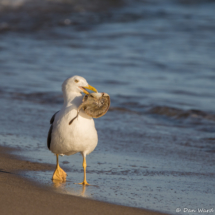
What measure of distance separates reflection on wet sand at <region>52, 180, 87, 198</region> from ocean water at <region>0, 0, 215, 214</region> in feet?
0.04

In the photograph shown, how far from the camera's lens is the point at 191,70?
11.1 m

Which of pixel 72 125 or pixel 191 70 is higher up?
pixel 191 70

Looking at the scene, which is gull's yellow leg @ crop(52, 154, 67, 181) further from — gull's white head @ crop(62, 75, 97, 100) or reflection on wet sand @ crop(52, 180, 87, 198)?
gull's white head @ crop(62, 75, 97, 100)

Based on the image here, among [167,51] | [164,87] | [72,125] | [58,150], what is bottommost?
[58,150]

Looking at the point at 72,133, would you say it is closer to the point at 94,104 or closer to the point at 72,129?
the point at 72,129

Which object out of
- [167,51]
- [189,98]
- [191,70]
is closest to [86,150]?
[189,98]

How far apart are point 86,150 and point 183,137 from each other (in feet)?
8.78

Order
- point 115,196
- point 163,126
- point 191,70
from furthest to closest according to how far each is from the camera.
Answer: point 191,70 → point 163,126 → point 115,196

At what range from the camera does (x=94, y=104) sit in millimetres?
4020

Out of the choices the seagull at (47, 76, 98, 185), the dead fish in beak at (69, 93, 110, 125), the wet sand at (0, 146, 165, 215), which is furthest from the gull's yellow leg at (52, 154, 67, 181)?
the dead fish in beak at (69, 93, 110, 125)

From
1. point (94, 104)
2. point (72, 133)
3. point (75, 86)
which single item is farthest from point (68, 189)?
point (75, 86)

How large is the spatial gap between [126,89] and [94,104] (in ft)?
17.7

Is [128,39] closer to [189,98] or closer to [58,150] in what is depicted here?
[189,98]

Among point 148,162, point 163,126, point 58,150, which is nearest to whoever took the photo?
point 58,150
